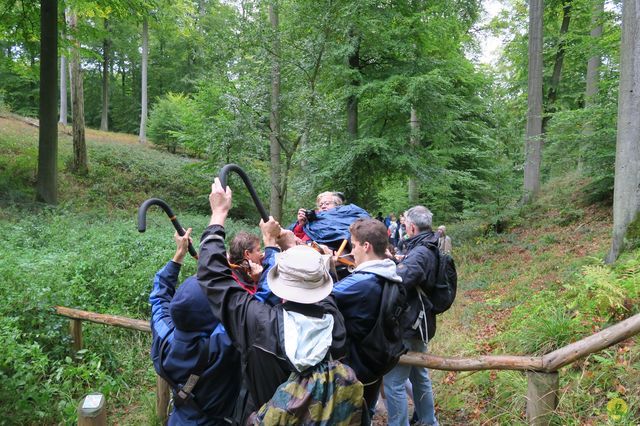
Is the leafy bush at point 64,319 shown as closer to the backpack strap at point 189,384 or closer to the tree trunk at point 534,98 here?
the backpack strap at point 189,384

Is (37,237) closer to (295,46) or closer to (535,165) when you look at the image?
(295,46)

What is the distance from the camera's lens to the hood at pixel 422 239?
12.7ft

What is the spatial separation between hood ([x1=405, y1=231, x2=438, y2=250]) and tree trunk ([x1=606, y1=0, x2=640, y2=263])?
476 cm

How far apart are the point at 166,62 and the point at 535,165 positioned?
32.5 meters

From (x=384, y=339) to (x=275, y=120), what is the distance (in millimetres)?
10051

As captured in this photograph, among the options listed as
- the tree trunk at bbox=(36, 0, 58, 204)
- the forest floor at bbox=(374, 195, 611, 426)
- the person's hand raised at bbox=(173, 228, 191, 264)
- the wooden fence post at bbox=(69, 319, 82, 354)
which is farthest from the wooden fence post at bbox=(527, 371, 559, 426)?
the tree trunk at bbox=(36, 0, 58, 204)

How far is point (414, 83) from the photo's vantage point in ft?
39.4

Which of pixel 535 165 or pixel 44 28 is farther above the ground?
pixel 44 28

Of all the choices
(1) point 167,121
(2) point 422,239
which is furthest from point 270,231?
(1) point 167,121

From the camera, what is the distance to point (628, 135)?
22.3 feet

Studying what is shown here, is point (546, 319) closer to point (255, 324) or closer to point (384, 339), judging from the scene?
point (384, 339)

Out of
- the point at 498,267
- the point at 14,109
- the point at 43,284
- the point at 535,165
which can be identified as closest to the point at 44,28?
the point at 43,284

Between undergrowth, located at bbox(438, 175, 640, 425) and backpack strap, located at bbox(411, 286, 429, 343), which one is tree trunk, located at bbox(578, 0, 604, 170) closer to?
undergrowth, located at bbox(438, 175, 640, 425)

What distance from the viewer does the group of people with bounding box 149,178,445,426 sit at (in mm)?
1994
